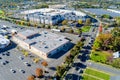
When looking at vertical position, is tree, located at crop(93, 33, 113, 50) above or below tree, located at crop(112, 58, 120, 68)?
above

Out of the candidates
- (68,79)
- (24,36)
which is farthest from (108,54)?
(24,36)

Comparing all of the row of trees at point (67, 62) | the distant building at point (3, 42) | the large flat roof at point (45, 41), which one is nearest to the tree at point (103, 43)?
the row of trees at point (67, 62)

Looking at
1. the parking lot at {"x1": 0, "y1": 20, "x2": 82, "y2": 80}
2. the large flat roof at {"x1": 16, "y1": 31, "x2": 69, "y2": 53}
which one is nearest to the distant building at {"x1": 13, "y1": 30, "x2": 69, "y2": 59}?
the large flat roof at {"x1": 16, "y1": 31, "x2": 69, "y2": 53}

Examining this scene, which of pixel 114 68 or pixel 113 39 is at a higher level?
pixel 113 39

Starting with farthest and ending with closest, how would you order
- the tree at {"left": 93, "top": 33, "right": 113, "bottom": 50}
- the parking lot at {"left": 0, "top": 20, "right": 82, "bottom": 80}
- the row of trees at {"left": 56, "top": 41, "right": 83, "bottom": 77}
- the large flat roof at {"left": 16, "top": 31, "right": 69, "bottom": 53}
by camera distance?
the tree at {"left": 93, "top": 33, "right": 113, "bottom": 50}, the large flat roof at {"left": 16, "top": 31, "right": 69, "bottom": 53}, the parking lot at {"left": 0, "top": 20, "right": 82, "bottom": 80}, the row of trees at {"left": 56, "top": 41, "right": 83, "bottom": 77}

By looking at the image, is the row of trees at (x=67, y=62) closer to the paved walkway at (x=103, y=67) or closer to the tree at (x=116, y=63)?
the paved walkway at (x=103, y=67)

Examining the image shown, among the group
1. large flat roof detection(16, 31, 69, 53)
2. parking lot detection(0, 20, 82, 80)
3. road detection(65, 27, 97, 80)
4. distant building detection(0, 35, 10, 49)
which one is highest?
large flat roof detection(16, 31, 69, 53)

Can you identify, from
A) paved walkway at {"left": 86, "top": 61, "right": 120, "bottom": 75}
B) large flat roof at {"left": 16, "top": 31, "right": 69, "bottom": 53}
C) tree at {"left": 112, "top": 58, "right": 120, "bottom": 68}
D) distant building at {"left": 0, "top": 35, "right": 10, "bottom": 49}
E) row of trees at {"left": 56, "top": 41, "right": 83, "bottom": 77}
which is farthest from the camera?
distant building at {"left": 0, "top": 35, "right": 10, "bottom": 49}

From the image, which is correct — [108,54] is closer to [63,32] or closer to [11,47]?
[63,32]

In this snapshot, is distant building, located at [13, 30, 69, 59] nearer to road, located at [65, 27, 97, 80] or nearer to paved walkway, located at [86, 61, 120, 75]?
road, located at [65, 27, 97, 80]
